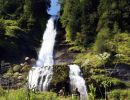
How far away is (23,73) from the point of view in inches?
2128

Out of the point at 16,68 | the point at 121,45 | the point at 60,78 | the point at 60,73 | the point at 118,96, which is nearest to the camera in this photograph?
the point at 118,96

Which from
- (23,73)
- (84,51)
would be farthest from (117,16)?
(23,73)

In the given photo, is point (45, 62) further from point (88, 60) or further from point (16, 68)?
point (16, 68)

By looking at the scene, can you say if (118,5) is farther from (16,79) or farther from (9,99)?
(9,99)

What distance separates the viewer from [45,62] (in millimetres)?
63344

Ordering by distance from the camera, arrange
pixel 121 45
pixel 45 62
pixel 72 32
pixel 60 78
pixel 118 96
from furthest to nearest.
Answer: pixel 72 32 < pixel 45 62 < pixel 121 45 < pixel 60 78 < pixel 118 96

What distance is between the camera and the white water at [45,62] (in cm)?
5077

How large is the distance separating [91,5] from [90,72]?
818 inches

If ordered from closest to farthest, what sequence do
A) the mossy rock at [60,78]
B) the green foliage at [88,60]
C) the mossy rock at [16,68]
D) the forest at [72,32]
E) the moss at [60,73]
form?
the mossy rock at [60,78] < the moss at [60,73] < the mossy rock at [16,68] < the green foliage at [88,60] < the forest at [72,32]

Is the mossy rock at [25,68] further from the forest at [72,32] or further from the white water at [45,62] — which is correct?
the white water at [45,62]

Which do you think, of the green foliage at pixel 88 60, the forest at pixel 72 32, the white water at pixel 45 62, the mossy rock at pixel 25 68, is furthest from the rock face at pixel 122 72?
the mossy rock at pixel 25 68

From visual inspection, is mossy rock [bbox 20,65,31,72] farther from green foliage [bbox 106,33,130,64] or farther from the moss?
green foliage [bbox 106,33,130,64]

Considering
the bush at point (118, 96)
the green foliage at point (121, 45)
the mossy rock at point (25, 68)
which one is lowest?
the bush at point (118, 96)

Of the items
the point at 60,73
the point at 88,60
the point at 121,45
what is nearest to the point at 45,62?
the point at 88,60
